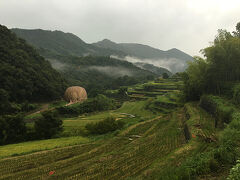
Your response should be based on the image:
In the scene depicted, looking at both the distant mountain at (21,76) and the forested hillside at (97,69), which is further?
the forested hillside at (97,69)

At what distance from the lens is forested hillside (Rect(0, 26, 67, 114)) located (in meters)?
44.7

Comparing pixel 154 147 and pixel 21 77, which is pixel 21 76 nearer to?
pixel 21 77

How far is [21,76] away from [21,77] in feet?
1.23

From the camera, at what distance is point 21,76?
158 ft

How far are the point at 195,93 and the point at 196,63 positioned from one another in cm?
754

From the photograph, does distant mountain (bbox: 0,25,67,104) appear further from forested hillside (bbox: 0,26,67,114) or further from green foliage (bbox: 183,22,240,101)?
green foliage (bbox: 183,22,240,101)

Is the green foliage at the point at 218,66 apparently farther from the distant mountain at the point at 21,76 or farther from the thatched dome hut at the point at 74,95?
the distant mountain at the point at 21,76

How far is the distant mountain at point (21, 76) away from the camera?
44.8 meters

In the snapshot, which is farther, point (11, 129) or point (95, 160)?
point (11, 129)

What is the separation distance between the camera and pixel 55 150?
15.8 m

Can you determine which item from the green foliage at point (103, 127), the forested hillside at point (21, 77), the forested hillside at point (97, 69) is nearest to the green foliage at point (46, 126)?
the green foliage at point (103, 127)

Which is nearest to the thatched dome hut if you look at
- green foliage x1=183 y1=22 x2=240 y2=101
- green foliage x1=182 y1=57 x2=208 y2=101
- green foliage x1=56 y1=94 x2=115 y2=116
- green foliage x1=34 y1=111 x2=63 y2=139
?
green foliage x1=56 y1=94 x2=115 y2=116

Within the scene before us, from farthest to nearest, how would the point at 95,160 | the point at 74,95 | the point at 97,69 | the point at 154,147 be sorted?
1. the point at 97,69
2. the point at 74,95
3. the point at 154,147
4. the point at 95,160

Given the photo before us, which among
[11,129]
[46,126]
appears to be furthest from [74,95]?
[11,129]
